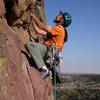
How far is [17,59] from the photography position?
31.1 ft

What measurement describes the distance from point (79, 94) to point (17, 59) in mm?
132406

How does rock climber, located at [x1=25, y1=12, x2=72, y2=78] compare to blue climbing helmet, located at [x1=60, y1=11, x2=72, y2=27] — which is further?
blue climbing helmet, located at [x1=60, y1=11, x2=72, y2=27]

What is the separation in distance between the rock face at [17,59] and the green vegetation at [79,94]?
378ft

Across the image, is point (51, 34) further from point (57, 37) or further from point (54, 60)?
point (54, 60)

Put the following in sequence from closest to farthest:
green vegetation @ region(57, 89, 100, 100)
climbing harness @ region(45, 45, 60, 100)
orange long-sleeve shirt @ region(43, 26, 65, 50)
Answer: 1. climbing harness @ region(45, 45, 60, 100)
2. orange long-sleeve shirt @ region(43, 26, 65, 50)
3. green vegetation @ region(57, 89, 100, 100)

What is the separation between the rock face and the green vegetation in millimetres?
115286

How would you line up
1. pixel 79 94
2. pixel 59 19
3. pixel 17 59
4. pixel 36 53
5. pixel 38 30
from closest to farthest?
pixel 17 59, pixel 36 53, pixel 38 30, pixel 59 19, pixel 79 94

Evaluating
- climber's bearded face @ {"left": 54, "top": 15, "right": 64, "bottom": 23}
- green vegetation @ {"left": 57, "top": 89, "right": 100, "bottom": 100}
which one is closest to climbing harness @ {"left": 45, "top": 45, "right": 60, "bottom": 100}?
climber's bearded face @ {"left": 54, "top": 15, "right": 64, "bottom": 23}

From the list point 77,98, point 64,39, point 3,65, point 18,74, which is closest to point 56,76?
point 64,39

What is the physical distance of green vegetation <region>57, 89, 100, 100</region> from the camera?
13166 centimetres

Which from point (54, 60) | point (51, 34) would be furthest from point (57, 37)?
point (54, 60)

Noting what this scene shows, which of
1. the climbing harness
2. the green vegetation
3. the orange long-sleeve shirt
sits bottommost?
the green vegetation

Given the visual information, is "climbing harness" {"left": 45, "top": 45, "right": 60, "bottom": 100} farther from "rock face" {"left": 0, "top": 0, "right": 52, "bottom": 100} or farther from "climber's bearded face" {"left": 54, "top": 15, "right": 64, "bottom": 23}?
→ "climber's bearded face" {"left": 54, "top": 15, "right": 64, "bottom": 23}

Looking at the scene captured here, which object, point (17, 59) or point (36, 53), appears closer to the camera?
point (17, 59)
